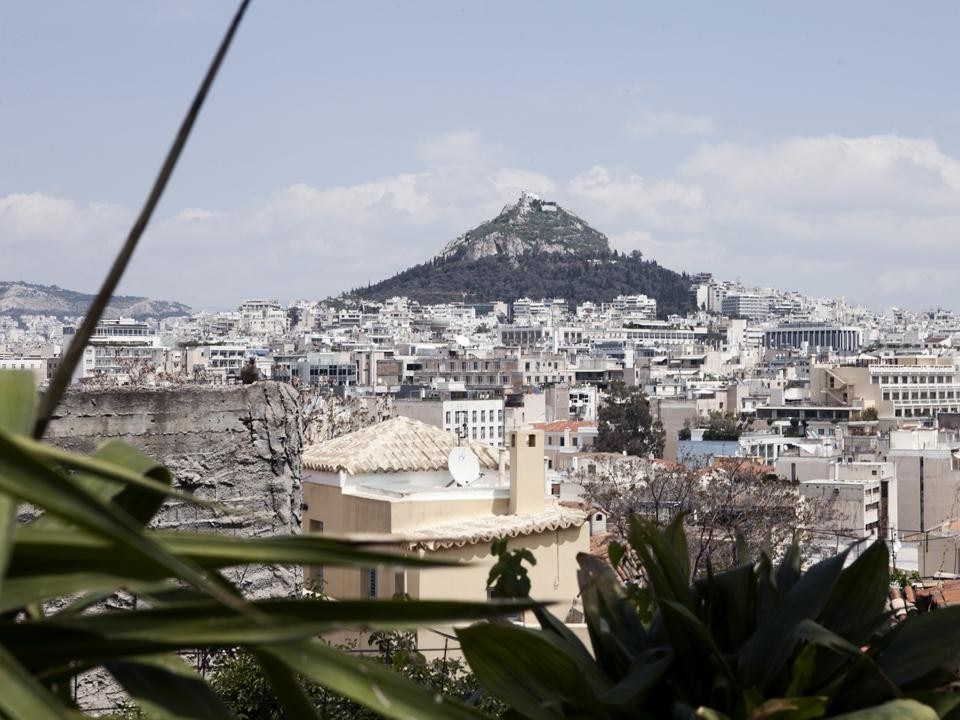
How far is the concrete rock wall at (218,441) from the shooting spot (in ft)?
16.3

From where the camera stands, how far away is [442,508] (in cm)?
1035

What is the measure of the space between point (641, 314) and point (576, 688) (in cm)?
18099

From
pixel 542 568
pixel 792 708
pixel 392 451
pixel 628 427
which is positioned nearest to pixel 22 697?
pixel 792 708

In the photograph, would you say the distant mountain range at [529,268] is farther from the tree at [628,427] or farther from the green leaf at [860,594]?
the green leaf at [860,594]

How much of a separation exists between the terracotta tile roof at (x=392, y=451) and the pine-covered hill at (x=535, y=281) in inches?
6871

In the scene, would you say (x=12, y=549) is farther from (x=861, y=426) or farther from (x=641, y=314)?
(x=641, y=314)

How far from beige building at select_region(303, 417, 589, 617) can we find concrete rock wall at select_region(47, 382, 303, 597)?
9.95ft

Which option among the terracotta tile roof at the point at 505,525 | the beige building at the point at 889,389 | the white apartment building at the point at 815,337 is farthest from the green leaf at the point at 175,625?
the white apartment building at the point at 815,337

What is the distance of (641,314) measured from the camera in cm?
18125

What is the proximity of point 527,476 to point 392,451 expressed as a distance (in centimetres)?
176

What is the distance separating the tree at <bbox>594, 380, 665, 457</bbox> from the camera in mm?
59812

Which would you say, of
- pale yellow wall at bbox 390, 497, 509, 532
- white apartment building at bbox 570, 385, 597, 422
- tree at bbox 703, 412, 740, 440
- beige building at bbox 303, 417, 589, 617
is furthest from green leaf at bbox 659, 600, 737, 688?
white apartment building at bbox 570, 385, 597, 422

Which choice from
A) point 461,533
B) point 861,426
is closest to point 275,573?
point 461,533

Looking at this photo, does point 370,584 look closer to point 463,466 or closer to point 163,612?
point 463,466
